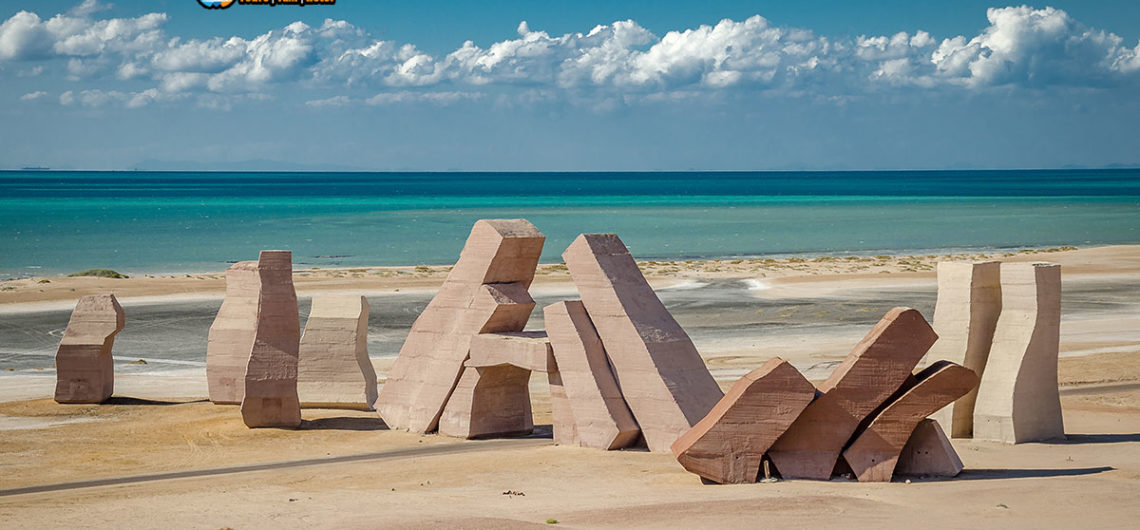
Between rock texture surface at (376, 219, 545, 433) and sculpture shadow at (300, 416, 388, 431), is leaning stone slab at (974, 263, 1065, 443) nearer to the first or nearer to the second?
rock texture surface at (376, 219, 545, 433)

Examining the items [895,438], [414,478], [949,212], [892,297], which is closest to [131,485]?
[414,478]

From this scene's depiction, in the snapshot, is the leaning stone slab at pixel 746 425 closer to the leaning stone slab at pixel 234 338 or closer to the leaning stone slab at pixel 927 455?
the leaning stone slab at pixel 927 455

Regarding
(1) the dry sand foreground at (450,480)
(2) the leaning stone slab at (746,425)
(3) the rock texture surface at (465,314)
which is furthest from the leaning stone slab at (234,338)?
(2) the leaning stone slab at (746,425)

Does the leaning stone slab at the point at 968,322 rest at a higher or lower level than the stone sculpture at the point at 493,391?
higher

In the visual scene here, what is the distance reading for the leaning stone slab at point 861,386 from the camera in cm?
1269

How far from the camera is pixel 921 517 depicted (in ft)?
36.1

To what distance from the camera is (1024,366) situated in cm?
1520

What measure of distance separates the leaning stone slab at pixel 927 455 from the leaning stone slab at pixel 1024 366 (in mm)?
2653

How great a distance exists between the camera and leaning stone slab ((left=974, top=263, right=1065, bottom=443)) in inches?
599

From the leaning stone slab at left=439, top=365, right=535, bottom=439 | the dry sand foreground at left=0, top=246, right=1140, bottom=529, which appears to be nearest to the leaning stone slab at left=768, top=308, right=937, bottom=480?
the dry sand foreground at left=0, top=246, right=1140, bottom=529

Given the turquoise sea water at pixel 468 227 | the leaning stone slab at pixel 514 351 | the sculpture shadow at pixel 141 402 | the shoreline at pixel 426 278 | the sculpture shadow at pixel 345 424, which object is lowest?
the turquoise sea water at pixel 468 227

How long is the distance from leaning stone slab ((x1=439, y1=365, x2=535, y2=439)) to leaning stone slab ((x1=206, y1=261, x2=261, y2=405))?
4.43 metres

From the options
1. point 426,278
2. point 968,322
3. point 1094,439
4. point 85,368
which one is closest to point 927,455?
point 968,322

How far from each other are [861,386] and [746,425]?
1.25 m
